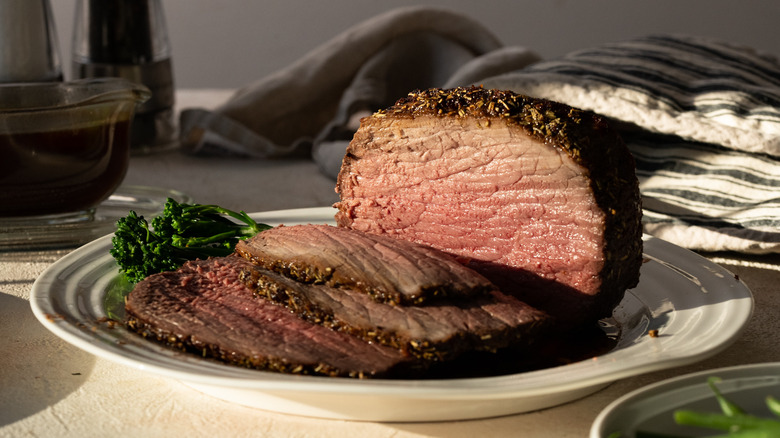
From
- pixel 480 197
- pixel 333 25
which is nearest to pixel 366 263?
pixel 480 197

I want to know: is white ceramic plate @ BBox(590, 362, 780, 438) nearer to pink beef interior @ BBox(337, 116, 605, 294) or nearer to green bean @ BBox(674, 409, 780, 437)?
green bean @ BBox(674, 409, 780, 437)

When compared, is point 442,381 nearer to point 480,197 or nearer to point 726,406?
point 726,406

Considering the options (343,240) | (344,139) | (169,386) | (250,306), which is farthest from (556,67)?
(169,386)

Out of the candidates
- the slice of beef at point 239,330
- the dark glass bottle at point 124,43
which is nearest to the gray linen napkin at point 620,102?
the dark glass bottle at point 124,43

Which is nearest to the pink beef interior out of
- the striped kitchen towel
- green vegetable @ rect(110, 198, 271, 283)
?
green vegetable @ rect(110, 198, 271, 283)

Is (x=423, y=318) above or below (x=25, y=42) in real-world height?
below

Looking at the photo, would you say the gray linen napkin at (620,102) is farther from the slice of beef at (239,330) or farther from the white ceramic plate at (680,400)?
the slice of beef at (239,330)

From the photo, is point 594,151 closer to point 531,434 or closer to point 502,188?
point 502,188
